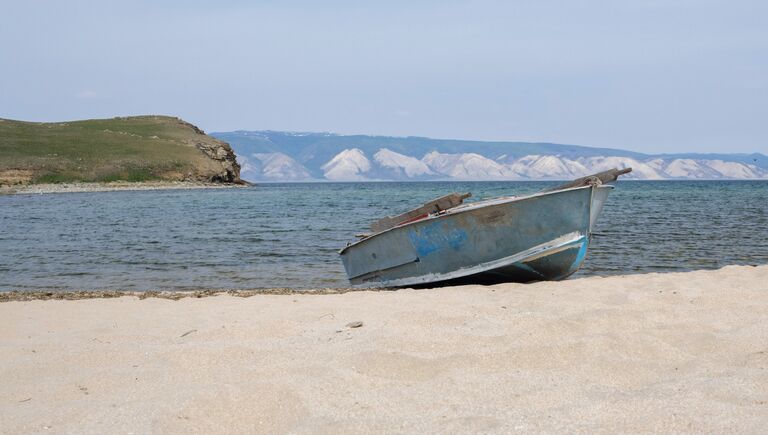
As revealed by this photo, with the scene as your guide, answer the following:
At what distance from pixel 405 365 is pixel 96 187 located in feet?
319

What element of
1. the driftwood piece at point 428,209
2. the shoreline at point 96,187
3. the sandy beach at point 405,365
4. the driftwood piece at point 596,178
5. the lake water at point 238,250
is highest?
the driftwood piece at point 596,178

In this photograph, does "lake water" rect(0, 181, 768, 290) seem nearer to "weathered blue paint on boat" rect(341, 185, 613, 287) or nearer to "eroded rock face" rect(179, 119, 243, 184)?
"weathered blue paint on boat" rect(341, 185, 613, 287)

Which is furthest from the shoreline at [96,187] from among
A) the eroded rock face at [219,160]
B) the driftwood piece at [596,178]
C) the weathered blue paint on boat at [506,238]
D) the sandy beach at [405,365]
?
the sandy beach at [405,365]

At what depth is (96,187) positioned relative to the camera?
9475 cm

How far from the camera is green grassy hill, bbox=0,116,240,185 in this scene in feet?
329

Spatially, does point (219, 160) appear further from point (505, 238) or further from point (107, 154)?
point (505, 238)

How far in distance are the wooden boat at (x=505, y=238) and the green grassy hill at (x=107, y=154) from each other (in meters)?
92.0

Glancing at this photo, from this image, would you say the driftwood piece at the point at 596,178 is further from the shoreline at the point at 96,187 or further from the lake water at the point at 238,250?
the shoreline at the point at 96,187

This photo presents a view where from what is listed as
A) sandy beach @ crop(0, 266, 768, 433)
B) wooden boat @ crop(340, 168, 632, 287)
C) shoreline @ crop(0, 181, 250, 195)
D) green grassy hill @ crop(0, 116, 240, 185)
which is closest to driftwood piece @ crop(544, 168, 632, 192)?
wooden boat @ crop(340, 168, 632, 287)

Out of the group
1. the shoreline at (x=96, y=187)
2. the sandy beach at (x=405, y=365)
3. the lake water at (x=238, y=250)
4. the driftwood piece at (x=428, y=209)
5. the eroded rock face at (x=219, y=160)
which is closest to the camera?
the sandy beach at (x=405, y=365)

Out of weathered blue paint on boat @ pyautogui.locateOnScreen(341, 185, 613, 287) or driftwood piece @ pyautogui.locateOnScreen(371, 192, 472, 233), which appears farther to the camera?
driftwood piece @ pyautogui.locateOnScreen(371, 192, 472, 233)

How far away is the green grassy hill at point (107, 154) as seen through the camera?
100394 millimetres

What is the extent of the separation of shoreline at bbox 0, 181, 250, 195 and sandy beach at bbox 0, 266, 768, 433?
79671 mm

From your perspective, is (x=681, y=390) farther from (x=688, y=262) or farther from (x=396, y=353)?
(x=688, y=262)
